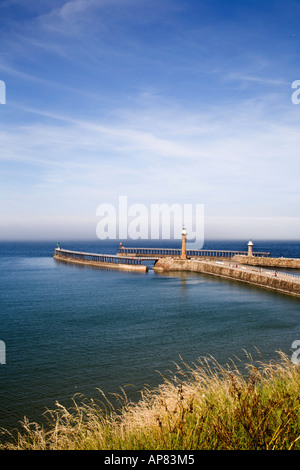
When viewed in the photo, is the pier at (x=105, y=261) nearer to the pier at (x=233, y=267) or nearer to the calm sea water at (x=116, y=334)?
the pier at (x=233, y=267)

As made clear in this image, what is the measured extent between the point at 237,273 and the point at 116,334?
111ft

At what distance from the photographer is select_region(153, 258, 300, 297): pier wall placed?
4156 cm

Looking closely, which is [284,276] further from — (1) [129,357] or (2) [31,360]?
(2) [31,360]

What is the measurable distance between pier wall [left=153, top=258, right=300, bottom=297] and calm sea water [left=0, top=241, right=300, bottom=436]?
216 centimetres

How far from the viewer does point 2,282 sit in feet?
173

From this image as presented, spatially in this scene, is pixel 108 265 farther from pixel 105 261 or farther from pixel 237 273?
pixel 237 273

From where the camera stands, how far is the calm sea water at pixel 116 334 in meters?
16.3

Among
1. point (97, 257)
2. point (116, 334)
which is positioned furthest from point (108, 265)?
point (116, 334)

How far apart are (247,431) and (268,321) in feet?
80.2

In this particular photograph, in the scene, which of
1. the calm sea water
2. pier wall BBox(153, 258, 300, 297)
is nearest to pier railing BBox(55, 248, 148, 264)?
pier wall BBox(153, 258, 300, 297)

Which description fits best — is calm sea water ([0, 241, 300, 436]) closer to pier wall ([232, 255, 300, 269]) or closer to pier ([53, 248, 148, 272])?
pier ([53, 248, 148, 272])

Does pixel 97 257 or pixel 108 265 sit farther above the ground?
pixel 97 257

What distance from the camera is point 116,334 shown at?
24.7m
